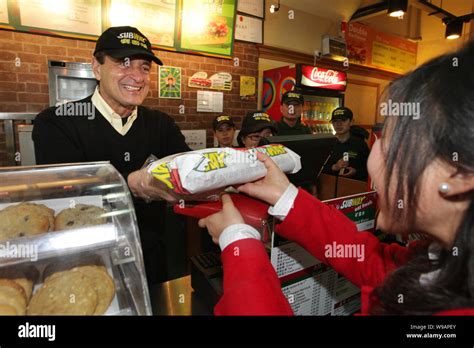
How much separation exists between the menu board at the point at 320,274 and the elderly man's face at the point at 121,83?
45.3 inches

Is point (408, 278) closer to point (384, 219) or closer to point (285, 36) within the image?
point (384, 219)

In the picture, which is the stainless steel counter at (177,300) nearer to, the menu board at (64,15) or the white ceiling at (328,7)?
the menu board at (64,15)

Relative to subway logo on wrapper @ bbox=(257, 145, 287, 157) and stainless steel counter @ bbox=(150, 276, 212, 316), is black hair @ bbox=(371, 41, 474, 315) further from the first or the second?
stainless steel counter @ bbox=(150, 276, 212, 316)

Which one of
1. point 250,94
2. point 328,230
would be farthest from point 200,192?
point 250,94

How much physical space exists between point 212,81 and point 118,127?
296cm

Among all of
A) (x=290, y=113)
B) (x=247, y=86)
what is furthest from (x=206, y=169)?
(x=247, y=86)

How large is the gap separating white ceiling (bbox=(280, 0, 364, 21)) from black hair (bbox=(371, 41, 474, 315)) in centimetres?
489

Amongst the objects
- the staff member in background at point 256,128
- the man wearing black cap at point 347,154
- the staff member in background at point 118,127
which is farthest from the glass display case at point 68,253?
the man wearing black cap at point 347,154

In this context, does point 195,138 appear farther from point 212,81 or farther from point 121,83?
point 121,83

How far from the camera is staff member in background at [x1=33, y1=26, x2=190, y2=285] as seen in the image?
1504 mm

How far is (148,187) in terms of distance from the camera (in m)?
0.99

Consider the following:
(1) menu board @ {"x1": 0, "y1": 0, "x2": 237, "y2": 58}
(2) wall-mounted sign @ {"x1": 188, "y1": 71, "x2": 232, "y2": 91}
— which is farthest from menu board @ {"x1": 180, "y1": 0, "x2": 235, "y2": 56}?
(2) wall-mounted sign @ {"x1": 188, "y1": 71, "x2": 232, "y2": 91}

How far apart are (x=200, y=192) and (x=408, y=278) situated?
57 centimetres
